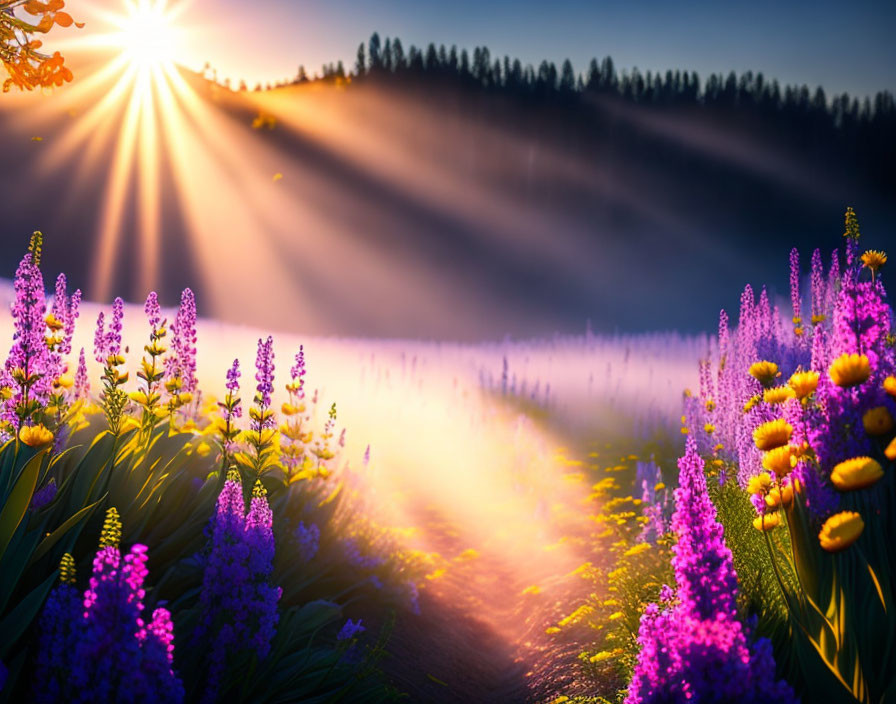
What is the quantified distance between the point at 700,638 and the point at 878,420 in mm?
1009

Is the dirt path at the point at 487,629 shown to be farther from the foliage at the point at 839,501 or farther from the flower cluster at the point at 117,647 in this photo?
the flower cluster at the point at 117,647

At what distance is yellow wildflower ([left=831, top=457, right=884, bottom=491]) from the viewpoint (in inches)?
84.3

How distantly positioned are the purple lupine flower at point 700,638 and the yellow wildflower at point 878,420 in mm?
746

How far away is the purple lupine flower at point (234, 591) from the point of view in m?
2.40

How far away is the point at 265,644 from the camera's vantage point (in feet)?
7.98

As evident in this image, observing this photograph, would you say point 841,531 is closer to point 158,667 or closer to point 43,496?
point 158,667

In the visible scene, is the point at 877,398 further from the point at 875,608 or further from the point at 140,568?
the point at 140,568

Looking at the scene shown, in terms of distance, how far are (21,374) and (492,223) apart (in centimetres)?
2917

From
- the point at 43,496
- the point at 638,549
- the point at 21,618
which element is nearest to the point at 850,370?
the point at 638,549

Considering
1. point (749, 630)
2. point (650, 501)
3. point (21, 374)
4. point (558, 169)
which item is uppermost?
point (558, 169)

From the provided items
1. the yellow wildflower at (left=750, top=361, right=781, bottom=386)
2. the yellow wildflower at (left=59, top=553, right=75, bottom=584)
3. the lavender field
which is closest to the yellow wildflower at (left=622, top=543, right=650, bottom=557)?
the lavender field

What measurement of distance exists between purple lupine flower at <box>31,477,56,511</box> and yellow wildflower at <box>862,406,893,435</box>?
331 centimetres

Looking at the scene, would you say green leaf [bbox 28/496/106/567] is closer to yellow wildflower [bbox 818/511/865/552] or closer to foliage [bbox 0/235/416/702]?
foliage [bbox 0/235/416/702]

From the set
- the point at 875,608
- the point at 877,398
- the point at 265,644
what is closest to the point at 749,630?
the point at 875,608
